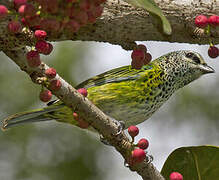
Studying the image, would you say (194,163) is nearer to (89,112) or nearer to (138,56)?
(89,112)

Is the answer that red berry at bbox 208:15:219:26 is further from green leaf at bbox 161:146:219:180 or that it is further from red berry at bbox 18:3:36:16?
red berry at bbox 18:3:36:16

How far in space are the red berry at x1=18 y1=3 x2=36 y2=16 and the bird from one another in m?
2.59

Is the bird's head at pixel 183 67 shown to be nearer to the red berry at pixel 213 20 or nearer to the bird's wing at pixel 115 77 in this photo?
the bird's wing at pixel 115 77

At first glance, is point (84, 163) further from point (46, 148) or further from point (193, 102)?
point (193, 102)

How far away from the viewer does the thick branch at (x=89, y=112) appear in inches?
89.0

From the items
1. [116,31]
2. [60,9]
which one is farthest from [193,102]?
[60,9]

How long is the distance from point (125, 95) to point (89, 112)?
1.96 meters

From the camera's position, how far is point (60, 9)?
154 centimetres

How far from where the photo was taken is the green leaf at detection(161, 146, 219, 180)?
295 centimetres

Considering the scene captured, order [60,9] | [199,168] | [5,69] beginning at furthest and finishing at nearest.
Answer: [5,69] → [199,168] → [60,9]

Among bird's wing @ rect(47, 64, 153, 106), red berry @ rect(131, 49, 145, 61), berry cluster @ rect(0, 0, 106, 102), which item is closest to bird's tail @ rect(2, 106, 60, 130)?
bird's wing @ rect(47, 64, 153, 106)

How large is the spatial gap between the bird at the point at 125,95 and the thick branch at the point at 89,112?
60.9 inches

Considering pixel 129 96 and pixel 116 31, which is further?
pixel 129 96

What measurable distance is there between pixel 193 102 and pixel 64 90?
4084mm
